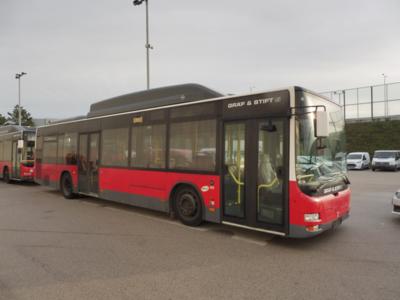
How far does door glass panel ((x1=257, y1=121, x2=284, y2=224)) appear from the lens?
552 centimetres

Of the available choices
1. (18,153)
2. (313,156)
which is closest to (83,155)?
(18,153)

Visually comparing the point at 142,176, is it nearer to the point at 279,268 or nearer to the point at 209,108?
the point at 209,108

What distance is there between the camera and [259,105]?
589 cm

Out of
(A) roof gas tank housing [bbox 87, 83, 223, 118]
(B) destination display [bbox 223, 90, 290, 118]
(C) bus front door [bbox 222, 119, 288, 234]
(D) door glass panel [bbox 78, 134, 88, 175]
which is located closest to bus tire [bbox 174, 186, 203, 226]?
(C) bus front door [bbox 222, 119, 288, 234]

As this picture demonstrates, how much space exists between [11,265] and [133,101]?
5543mm

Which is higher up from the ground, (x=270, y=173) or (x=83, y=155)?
(x=83, y=155)

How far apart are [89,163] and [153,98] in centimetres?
346

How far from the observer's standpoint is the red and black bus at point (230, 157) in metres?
5.37

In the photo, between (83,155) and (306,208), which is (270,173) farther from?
(83,155)

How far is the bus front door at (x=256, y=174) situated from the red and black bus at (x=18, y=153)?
42.3 ft

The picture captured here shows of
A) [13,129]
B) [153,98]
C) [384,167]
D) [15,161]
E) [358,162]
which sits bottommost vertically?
[384,167]

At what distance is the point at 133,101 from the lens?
921 centimetres

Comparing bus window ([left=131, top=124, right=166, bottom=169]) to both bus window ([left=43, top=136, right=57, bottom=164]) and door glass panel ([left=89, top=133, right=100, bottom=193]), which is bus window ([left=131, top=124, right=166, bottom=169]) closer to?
door glass panel ([left=89, top=133, right=100, bottom=193])

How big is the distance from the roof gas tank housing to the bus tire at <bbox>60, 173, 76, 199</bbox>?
2.54 m
